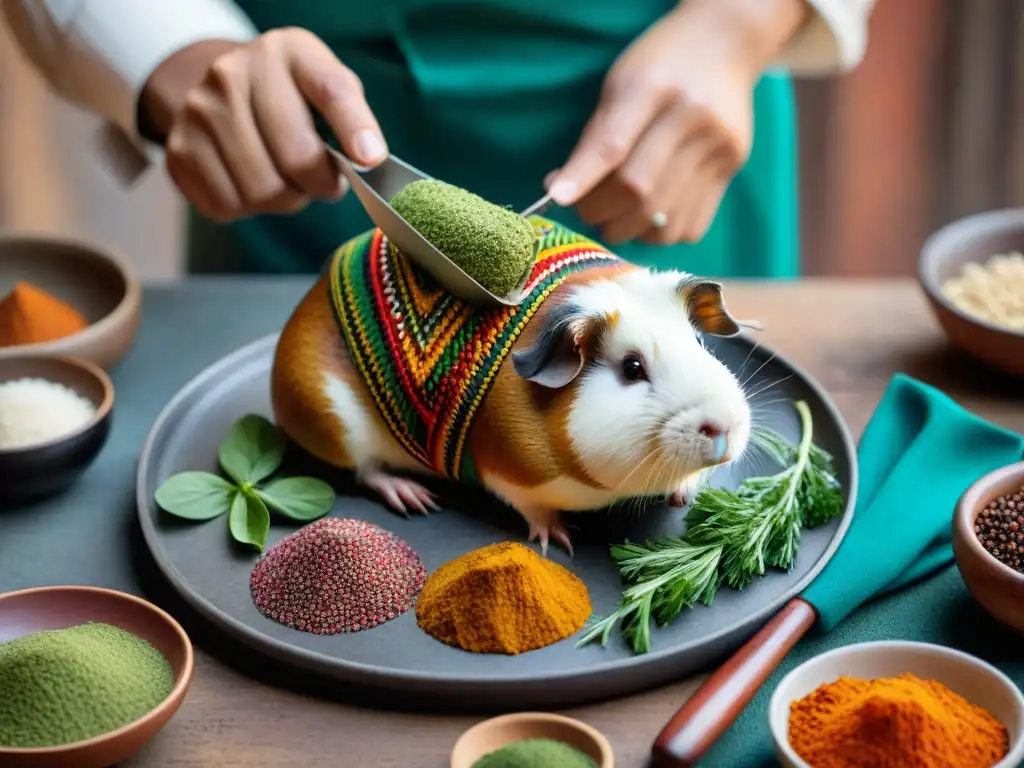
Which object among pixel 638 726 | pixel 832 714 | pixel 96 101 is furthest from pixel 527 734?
pixel 96 101

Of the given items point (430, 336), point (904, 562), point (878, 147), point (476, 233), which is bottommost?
point (878, 147)

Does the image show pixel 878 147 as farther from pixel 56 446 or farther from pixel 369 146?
pixel 56 446

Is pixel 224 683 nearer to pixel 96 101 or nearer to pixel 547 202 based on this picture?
pixel 547 202

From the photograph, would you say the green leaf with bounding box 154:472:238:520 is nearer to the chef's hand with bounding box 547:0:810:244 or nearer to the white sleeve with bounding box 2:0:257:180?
the chef's hand with bounding box 547:0:810:244

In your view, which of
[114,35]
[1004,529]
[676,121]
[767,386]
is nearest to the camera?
[1004,529]

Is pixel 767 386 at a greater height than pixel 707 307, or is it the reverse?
pixel 707 307

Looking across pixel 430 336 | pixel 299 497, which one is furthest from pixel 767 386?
pixel 299 497

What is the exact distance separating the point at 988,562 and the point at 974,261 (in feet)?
2.57

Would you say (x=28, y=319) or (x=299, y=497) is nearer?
(x=299, y=497)

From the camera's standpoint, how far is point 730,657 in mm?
1077

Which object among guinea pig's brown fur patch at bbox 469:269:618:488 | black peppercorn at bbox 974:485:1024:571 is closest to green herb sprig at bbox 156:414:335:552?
guinea pig's brown fur patch at bbox 469:269:618:488

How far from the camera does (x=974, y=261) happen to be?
5.69 feet

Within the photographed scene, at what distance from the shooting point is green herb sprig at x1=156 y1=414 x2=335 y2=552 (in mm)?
1268

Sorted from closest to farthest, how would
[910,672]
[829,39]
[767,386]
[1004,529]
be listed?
[910,672] → [1004,529] → [767,386] → [829,39]
